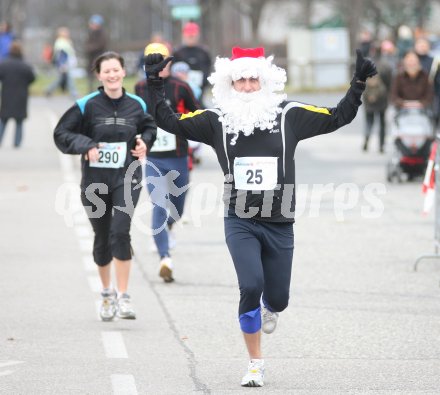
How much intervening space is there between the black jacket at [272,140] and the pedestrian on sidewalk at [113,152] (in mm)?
1863

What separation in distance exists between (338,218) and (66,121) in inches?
276

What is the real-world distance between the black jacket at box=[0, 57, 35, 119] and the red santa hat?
18919 mm

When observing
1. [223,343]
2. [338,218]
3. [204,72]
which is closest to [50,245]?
[338,218]

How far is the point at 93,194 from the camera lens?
32.8ft

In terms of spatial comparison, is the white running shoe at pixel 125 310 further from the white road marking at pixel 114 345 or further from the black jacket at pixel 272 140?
the black jacket at pixel 272 140

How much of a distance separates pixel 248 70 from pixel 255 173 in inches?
23.2

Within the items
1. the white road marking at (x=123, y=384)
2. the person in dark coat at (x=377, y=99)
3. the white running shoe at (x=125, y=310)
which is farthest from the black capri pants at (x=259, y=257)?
the person in dark coat at (x=377, y=99)

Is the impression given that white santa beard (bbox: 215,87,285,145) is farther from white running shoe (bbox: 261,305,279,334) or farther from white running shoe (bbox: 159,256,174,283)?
white running shoe (bbox: 159,256,174,283)

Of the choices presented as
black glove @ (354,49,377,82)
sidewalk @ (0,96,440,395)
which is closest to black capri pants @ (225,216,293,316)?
sidewalk @ (0,96,440,395)

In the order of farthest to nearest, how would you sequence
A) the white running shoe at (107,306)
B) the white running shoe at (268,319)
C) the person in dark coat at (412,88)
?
1. the person in dark coat at (412,88)
2. the white running shoe at (107,306)
3. the white running shoe at (268,319)

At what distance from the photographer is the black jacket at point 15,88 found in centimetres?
2661

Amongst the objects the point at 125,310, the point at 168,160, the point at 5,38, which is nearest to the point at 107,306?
the point at 125,310

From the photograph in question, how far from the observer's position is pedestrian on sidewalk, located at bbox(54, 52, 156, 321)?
9992 mm

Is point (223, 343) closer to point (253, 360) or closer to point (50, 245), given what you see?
point (253, 360)
